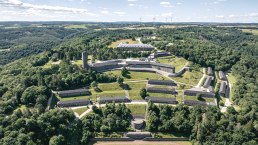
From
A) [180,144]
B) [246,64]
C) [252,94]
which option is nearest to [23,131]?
[180,144]

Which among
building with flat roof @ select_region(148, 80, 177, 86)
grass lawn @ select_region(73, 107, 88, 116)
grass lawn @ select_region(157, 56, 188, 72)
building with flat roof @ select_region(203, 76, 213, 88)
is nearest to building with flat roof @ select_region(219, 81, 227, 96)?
building with flat roof @ select_region(203, 76, 213, 88)

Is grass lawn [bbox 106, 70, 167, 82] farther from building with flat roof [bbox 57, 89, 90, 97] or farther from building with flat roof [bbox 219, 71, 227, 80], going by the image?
building with flat roof [bbox 219, 71, 227, 80]

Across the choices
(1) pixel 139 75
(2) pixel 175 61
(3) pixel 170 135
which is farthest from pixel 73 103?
(2) pixel 175 61

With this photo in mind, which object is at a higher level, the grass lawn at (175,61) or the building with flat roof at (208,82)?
the grass lawn at (175,61)

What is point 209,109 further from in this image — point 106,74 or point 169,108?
point 106,74

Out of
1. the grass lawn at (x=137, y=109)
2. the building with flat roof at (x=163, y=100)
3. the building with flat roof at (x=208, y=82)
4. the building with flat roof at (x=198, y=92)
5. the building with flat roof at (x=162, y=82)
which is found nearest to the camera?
the grass lawn at (x=137, y=109)

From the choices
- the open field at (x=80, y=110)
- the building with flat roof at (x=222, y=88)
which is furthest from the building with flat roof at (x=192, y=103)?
the open field at (x=80, y=110)

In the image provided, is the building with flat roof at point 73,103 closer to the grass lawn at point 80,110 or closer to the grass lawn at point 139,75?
the grass lawn at point 80,110

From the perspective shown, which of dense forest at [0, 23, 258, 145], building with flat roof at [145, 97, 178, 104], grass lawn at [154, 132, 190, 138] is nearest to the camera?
dense forest at [0, 23, 258, 145]
